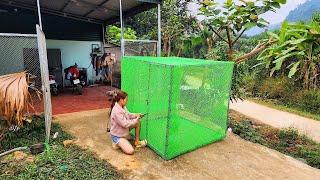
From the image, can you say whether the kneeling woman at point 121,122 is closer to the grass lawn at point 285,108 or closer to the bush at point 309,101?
the grass lawn at point 285,108

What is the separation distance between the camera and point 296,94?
41.7 feet

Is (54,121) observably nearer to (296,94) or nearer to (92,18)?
(92,18)

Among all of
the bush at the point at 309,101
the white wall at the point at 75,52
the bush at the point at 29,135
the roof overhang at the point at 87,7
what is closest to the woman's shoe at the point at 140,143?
the bush at the point at 29,135

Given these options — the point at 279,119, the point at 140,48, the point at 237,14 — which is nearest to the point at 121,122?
the point at 140,48

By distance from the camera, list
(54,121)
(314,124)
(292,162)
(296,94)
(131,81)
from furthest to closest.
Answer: (296,94), (314,124), (54,121), (131,81), (292,162)

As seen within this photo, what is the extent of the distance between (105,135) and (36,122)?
154 centimetres

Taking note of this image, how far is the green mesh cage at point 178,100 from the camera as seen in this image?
4914 millimetres

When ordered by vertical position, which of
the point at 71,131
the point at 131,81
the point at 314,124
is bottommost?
the point at 314,124

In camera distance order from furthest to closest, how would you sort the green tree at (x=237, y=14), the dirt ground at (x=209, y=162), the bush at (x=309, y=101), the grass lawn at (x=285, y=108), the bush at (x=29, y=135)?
the bush at (x=309, y=101) → the grass lawn at (x=285, y=108) → the green tree at (x=237, y=14) → the bush at (x=29, y=135) → the dirt ground at (x=209, y=162)

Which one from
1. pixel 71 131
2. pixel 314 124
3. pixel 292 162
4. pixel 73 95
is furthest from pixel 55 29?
pixel 314 124

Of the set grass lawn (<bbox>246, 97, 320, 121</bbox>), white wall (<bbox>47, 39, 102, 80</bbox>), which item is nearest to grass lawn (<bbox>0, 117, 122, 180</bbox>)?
white wall (<bbox>47, 39, 102, 80</bbox>)

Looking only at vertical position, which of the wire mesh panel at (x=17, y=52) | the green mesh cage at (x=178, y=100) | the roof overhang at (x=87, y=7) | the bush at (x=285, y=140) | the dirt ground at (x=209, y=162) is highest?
the roof overhang at (x=87, y=7)

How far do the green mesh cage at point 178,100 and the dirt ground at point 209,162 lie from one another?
24 centimetres

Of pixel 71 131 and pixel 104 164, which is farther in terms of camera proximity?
pixel 71 131
